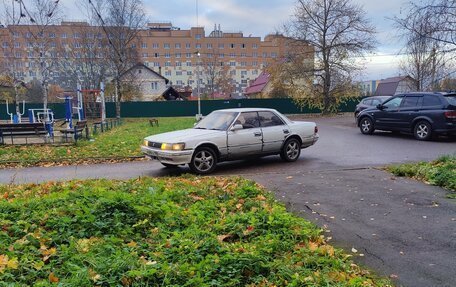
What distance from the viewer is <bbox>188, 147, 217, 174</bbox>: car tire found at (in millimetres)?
8578

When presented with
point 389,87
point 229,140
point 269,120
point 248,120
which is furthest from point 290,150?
point 389,87

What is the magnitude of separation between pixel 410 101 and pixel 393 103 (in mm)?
846

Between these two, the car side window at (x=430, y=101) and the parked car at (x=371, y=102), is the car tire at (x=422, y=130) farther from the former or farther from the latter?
the parked car at (x=371, y=102)

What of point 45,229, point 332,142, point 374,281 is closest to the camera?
point 374,281

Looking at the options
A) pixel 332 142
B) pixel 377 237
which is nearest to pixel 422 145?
pixel 332 142

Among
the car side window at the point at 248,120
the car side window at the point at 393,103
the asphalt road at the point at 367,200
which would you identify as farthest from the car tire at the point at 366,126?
the car side window at the point at 248,120

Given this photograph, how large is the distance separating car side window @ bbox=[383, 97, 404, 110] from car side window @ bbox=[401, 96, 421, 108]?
0.25m

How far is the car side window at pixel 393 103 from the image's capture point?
1523 cm

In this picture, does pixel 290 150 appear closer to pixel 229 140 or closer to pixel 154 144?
pixel 229 140

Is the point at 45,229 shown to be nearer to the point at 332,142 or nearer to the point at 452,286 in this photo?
the point at 452,286

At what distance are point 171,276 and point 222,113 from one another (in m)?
6.98

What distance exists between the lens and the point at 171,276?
10.2 ft

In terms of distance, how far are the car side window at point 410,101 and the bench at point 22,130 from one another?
14892 millimetres

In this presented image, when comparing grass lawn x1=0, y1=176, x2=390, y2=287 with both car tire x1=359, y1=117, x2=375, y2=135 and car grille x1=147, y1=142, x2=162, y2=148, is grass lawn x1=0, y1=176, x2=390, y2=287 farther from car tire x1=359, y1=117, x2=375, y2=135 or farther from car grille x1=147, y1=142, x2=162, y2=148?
car tire x1=359, y1=117, x2=375, y2=135
